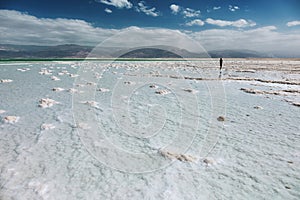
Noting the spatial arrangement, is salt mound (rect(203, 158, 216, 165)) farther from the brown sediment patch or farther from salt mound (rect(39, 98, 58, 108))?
salt mound (rect(39, 98, 58, 108))

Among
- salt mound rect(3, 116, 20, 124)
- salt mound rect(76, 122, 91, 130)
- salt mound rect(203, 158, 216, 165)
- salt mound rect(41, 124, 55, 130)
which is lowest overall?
salt mound rect(203, 158, 216, 165)

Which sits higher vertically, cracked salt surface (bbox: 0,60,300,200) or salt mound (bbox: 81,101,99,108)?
salt mound (bbox: 81,101,99,108)

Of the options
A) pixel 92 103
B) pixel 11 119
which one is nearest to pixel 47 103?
pixel 92 103

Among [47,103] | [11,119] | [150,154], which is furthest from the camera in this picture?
[47,103]

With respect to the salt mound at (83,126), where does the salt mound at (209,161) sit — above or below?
below

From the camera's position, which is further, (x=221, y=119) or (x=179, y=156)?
(x=221, y=119)

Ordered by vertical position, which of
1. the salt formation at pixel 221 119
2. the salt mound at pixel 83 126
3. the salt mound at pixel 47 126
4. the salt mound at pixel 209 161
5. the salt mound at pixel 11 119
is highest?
the salt mound at pixel 11 119

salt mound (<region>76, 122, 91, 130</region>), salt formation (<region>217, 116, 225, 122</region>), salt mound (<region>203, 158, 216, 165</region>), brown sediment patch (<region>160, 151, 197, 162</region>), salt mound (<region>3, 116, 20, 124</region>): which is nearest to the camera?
salt mound (<region>203, 158, 216, 165</region>)

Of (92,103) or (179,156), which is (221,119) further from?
(92,103)

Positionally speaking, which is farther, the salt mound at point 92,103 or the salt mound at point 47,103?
the salt mound at point 92,103

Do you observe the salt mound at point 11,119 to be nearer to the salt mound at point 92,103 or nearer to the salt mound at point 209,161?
the salt mound at point 92,103

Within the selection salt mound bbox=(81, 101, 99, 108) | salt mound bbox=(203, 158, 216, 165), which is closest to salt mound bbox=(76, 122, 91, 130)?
salt mound bbox=(81, 101, 99, 108)

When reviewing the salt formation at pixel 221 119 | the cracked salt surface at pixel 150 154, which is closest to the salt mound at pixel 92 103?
the cracked salt surface at pixel 150 154

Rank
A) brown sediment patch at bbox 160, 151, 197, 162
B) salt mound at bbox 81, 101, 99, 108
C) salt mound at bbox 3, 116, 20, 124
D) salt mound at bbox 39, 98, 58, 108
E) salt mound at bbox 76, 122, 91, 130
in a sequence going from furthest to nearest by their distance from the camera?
1. salt mound at bbox 81, 101, 99, 108
2. salt mound at bbox 39, 98, 58, 108
3. salt mound at bbox 3, 116, 20, 124
4. salt mound at bbox 76, 122, 91, 130
5. brown sediment patch at bbox 160, 151, 197, 162
